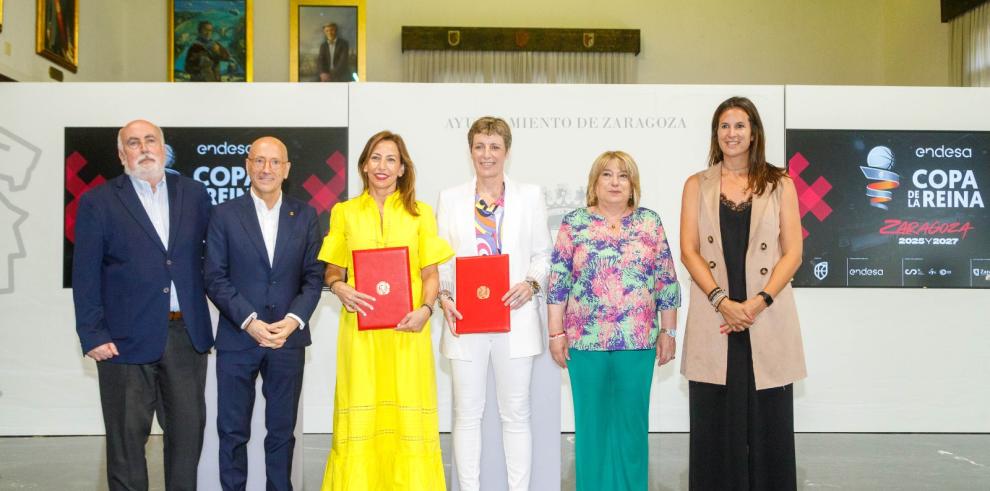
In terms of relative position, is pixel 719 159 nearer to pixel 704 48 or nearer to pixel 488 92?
pixel 488 92

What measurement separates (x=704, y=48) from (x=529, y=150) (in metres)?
6.52

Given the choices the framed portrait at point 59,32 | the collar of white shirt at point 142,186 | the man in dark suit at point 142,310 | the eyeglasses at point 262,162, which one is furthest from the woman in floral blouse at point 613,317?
the framed portrait at point 59,32

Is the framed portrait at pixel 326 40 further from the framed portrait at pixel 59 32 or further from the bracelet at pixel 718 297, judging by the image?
the bracelet at pixel 718 297

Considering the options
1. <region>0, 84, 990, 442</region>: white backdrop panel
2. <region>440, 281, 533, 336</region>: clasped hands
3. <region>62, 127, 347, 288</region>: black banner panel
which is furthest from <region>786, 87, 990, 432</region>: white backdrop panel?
<region>62, 127, 347, 288</region>: black banner panel

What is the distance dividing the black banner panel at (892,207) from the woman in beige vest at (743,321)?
2.65m

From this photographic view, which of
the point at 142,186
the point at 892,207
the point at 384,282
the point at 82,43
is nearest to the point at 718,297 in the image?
the point at 384,282

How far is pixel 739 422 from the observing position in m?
3.07

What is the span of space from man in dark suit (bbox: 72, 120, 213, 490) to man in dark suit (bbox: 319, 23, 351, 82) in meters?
7.51

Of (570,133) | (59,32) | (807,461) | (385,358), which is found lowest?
(807,461)

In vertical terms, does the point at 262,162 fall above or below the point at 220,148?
below

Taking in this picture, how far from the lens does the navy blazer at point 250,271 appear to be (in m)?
3.23

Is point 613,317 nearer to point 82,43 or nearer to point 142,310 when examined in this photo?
point 142,310

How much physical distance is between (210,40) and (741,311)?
9316 mm

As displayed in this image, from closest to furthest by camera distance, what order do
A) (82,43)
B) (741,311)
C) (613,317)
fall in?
(741,311) → (613,317) → (82,43)
